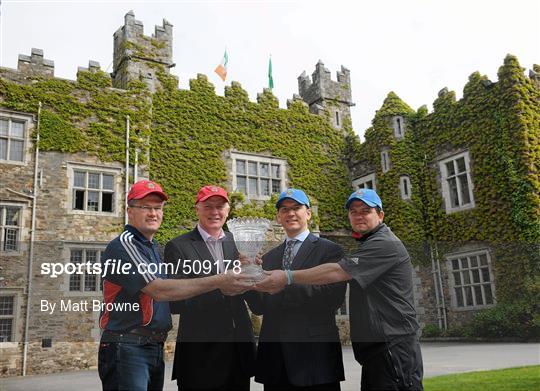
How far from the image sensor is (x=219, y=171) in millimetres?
16875

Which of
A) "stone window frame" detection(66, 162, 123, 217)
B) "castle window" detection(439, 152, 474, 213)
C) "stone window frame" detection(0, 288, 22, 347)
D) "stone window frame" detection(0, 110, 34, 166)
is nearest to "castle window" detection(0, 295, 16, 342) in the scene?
"stone window frame" detection(0, 288, 22, 347)

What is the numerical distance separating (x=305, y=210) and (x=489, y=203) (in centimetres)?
1323

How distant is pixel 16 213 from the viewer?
13.5 m

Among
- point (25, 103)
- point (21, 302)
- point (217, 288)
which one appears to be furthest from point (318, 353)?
point (25, 103)

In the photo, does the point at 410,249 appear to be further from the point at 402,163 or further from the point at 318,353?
the point at 318,353

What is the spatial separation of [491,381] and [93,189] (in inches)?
458

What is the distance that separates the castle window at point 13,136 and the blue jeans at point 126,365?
12265mm

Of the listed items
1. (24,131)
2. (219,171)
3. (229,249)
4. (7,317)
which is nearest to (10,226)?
(7,317)

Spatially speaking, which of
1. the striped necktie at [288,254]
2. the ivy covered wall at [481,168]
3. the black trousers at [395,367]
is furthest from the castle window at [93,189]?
the black trousers at [395,367]

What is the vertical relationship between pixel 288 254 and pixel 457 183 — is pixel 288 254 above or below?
below

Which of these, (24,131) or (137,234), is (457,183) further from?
(137,234)

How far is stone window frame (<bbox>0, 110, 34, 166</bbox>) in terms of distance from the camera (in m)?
13.7

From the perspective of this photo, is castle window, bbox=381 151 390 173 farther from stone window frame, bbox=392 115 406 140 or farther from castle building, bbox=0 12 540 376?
stone window frame, bbox=392 115 406 140

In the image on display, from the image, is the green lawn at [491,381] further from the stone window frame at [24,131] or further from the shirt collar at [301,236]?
the stone window frame at [24,131]
